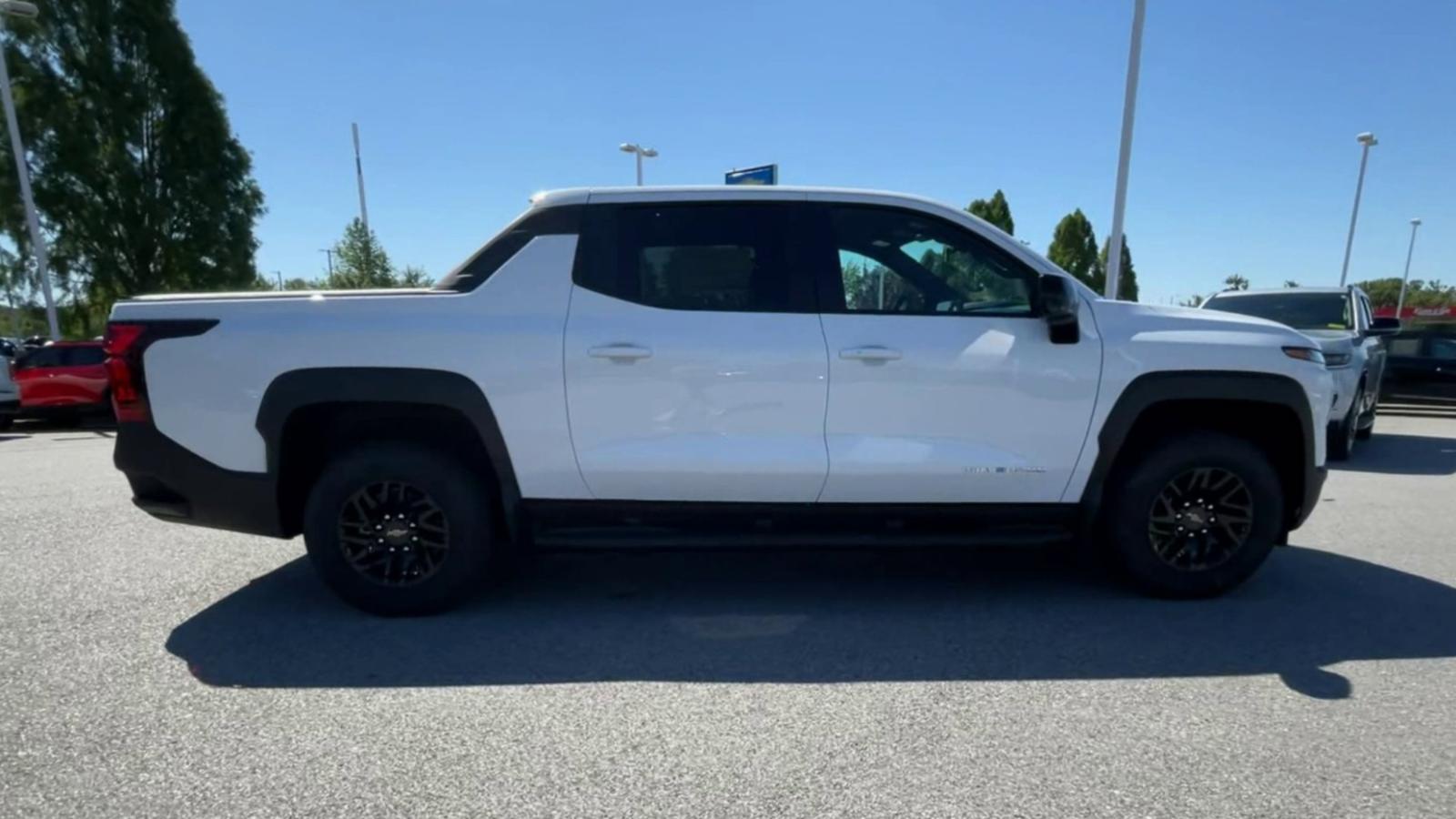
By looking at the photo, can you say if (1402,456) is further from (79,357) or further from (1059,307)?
(79,357)

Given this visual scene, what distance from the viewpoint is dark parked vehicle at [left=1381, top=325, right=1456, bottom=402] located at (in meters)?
12.5

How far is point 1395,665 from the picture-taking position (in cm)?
310

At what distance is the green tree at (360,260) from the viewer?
25.2 meters

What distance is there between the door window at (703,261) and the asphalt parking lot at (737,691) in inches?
59.8

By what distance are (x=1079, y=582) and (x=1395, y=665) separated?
1.29 meters

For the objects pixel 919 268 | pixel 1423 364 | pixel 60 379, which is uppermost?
pixel 919 268

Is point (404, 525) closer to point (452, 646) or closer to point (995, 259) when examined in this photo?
point (452, 646)

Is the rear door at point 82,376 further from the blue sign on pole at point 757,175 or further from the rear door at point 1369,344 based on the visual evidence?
the rear door at point 1369,344

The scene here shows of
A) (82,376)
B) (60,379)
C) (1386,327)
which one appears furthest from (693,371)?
(60,379)

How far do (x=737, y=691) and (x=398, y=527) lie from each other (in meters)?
1.80

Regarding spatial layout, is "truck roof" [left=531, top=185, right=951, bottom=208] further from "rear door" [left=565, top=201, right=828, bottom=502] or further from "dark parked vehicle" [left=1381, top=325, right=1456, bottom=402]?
"dark parked vehicle" [left=1381, top=325, right=1456, bottom=402]

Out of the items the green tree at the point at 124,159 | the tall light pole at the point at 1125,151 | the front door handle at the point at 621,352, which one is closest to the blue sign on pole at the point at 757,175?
the tall light pole at the point at 1125,151

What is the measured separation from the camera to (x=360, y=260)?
25.4 m

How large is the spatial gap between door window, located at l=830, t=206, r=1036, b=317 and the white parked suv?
13mm
